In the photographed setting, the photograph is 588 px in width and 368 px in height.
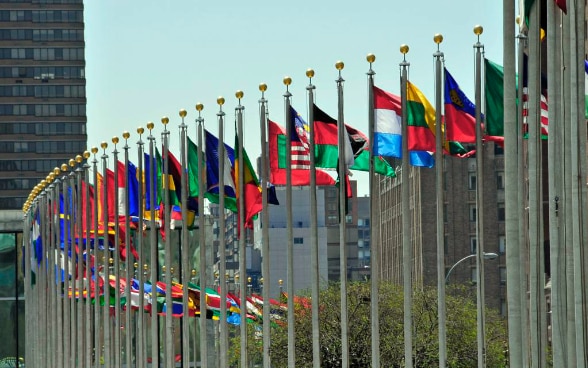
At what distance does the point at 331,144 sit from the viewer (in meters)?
48.8

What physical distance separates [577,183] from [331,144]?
18195 mm

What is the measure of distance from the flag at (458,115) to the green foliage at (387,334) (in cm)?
2920

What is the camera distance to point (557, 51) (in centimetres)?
3316

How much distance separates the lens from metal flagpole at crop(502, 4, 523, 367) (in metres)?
33.1

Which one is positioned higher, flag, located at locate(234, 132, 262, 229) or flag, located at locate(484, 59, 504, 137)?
flag, located at locate(484, 59, 504, 137)

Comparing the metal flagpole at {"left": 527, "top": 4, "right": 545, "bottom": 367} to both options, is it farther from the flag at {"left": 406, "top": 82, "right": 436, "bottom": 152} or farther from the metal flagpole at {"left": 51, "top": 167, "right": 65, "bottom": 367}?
the metal flagpole at {"left": 51, "top": 167, "right": 65, "bottom": 367}

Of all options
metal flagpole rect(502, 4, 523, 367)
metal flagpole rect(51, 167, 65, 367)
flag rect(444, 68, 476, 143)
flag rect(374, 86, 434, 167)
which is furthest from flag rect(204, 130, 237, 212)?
metal flagpole rect(502, 4, 523, 367)

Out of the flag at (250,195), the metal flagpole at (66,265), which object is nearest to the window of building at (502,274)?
the metal flagpole at (66,265)

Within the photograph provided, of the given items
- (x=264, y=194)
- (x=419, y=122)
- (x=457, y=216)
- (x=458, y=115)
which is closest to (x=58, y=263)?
(x=264, y=194)

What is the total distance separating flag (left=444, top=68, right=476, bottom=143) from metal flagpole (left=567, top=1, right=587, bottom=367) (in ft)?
39.0

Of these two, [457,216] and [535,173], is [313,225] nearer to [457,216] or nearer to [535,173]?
[535,173]

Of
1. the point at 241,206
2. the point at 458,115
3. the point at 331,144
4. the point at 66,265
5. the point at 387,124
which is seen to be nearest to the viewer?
the point at 458,115

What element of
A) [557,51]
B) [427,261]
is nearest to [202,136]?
[557,51]

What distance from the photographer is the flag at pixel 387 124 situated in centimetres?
4584
